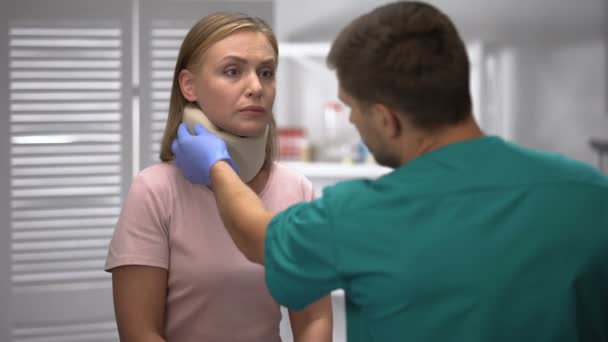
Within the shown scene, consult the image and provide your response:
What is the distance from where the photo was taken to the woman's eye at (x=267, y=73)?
1263mm

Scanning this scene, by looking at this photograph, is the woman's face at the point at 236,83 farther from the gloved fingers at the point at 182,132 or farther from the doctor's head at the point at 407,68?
the doctor's head at the point at 407,68

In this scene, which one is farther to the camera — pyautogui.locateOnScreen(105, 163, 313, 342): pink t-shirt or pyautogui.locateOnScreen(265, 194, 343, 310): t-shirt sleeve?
pyautogui.locateOnScreen(105, 163, 313, 342): pink t-shirt

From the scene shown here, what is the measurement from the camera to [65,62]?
5.00 feet

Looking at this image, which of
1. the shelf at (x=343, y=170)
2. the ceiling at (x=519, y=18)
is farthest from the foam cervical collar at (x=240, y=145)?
the ceiling at (x=519, y=18)

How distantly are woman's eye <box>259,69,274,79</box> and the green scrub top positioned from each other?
452mm

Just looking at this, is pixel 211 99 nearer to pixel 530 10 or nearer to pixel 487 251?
pixel 487 251

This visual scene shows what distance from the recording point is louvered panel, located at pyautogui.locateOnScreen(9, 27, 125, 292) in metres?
1.50

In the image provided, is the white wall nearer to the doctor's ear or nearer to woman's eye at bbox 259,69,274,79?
woman's eye at bbox 259,69,274,79

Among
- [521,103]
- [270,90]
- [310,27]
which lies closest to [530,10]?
[521,103]

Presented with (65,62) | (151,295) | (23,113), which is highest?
(65,62)

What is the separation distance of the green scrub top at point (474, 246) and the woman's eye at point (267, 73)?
452mm

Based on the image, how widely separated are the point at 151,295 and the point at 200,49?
44 cm

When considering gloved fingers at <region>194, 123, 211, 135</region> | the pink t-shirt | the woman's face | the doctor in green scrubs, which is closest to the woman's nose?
the woman's face

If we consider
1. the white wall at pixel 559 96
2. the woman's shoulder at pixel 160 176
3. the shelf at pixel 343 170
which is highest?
the woman's shoulder at pixel 160 176
